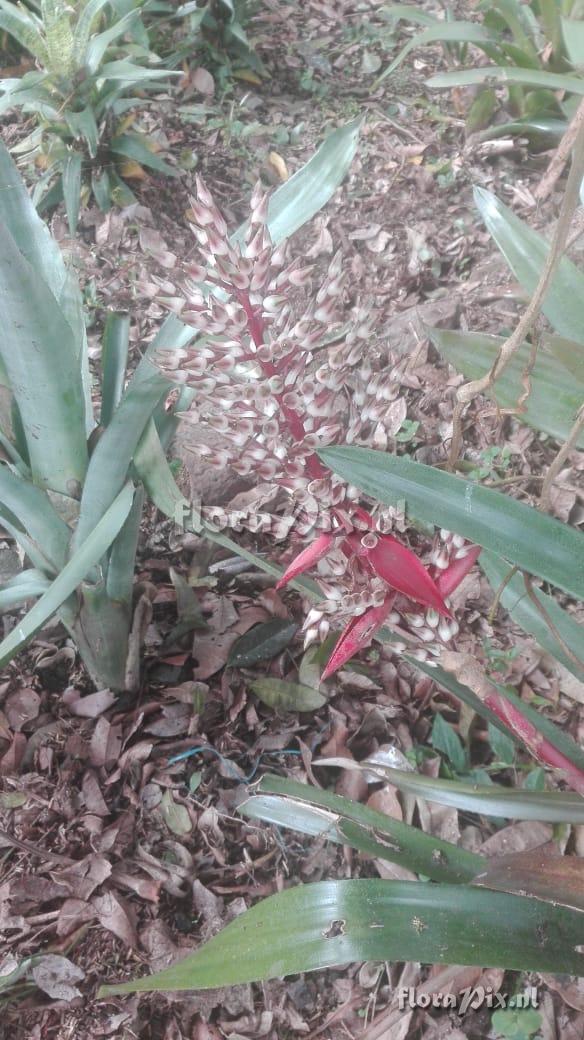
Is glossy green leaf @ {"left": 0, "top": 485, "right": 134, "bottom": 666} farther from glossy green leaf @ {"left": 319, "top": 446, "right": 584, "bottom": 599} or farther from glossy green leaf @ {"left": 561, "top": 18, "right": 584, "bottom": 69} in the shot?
glossy green leaf @ {"left": 561, "top": 18, "right": 584, "bottom": 69}

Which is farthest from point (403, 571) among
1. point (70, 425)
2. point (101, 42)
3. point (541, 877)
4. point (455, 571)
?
point (101, 42)

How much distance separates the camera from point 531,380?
976 millimetres

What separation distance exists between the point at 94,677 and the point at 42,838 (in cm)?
29

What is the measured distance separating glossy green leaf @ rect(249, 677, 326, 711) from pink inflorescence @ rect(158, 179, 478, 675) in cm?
64

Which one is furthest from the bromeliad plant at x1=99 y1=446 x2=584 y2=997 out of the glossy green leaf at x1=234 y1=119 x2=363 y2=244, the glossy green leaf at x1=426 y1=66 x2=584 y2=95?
the glossy green leaf at x1=426 y1=66 x2=584 y2=95

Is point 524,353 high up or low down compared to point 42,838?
up

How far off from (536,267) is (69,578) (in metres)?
0.81

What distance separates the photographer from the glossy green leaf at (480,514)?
666 mm

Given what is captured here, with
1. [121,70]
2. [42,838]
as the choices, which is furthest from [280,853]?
[121,70]

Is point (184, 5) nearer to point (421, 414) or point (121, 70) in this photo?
point (121, 70)

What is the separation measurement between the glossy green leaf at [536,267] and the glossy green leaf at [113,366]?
1.94 feet

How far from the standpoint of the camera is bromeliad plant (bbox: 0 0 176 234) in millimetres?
2098

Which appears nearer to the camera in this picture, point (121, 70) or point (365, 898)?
point (365, 898)

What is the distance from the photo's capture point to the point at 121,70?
2109 millimetres
